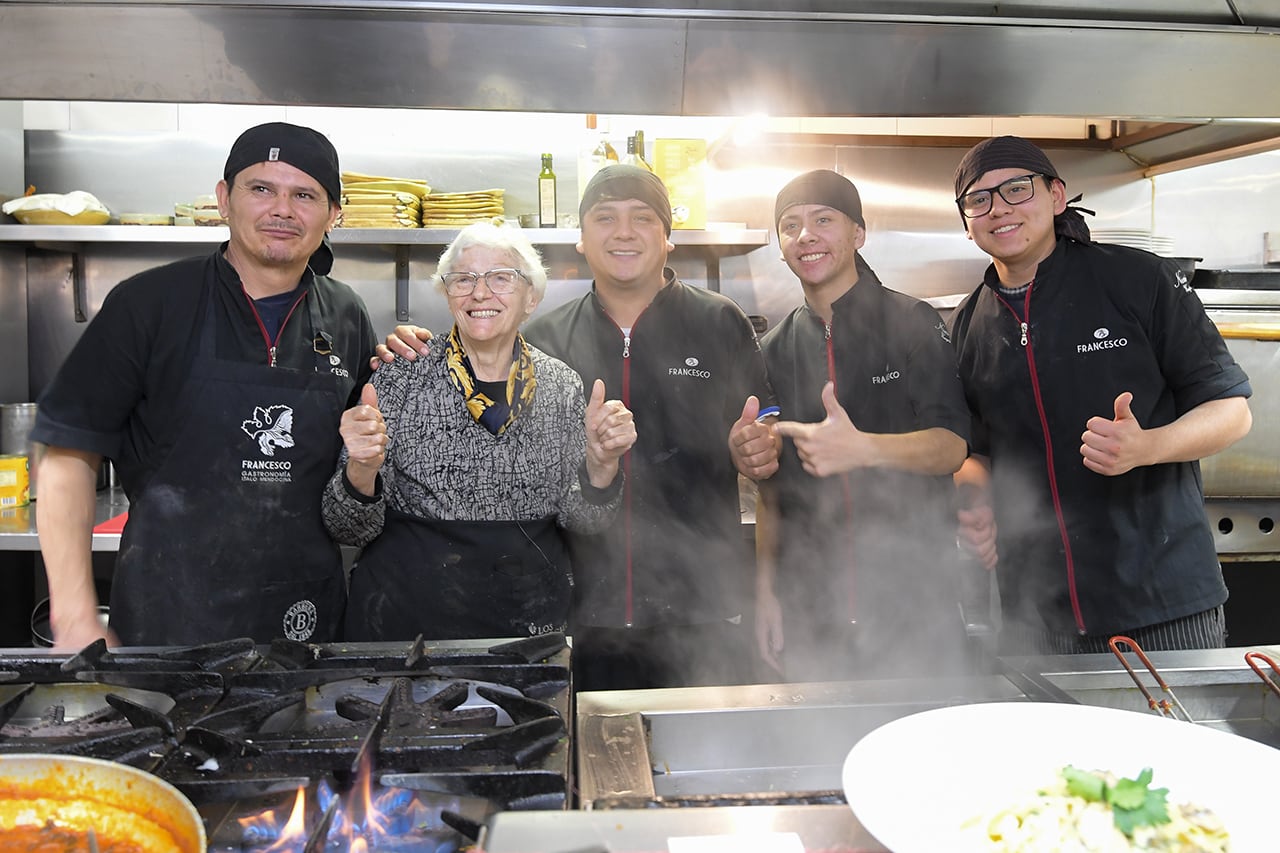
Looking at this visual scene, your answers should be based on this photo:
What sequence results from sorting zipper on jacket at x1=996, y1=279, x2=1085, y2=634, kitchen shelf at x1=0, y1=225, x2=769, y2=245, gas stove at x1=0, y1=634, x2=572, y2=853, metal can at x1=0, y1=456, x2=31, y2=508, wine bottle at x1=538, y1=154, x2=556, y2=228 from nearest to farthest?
gas stove at x1=0, y1=634, x2=572, y2=853 < zipper on jacket at x1=996, y1=279, x2=1085, y2=634 < metal can at x1=0, y1=456, x2=31, y2=508 < kitchen shelf at x1=0, y1=225, x2=769, y2=245 < wine bottle at x1=538, y1=154, x2=556, y2=228

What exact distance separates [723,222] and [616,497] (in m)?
2.32

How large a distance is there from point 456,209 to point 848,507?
2074mm

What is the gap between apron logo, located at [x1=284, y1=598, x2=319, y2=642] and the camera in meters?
1.87

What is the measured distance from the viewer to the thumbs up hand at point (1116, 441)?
1.77m

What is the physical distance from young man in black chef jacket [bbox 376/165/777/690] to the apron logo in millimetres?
721

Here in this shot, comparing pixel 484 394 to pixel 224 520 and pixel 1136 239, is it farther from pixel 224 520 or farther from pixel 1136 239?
pixel 1136 239

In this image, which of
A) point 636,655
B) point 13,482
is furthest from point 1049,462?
point 13,482

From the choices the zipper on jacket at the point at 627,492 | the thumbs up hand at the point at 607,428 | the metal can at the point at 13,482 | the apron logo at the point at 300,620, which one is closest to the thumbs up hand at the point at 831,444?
the thumbs up hand at the point at 607,428

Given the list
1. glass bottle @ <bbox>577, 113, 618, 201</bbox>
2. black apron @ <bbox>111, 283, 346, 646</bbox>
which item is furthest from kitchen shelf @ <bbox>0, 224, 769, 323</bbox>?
black apron @ <bbox>111, 283, 346, 646</bbox>

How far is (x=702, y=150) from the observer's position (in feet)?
11.5

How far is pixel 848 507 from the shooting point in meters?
2.40

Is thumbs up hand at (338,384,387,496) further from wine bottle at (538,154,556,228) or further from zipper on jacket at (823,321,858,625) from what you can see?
wine bottle at (538,154,556,228)

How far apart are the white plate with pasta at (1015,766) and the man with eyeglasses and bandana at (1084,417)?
1182mm

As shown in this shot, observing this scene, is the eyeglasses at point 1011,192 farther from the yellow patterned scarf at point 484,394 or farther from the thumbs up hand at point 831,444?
the yellow patterned scarf at point 484,394
